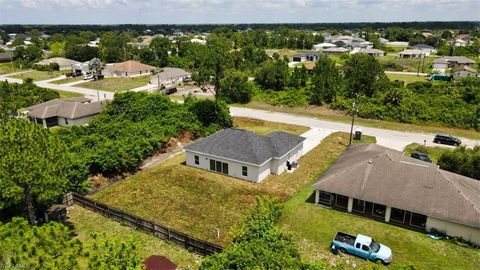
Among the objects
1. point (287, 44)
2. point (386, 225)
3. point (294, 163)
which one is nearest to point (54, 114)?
point (294, 163)

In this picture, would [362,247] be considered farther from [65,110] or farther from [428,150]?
[65,110]

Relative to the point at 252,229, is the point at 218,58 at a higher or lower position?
higher

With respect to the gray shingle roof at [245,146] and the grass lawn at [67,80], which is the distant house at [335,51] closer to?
the grass lawn at [67,80]

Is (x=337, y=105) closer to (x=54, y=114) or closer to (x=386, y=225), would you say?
(x=386, y=225)

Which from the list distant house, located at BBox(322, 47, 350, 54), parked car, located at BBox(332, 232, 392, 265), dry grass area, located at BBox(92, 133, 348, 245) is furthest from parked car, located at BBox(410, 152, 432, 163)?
distant house, located at BBox(322, 47, 350, 54)

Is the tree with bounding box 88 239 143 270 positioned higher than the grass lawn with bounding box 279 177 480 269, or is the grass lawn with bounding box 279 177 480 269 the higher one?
the tree with bounding box 88 239 143 270

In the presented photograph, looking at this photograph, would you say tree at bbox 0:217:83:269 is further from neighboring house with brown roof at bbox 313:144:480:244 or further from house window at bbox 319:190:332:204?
house window at bbox 319:190:332:204

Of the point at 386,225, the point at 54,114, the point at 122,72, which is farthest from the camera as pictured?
the point at 122,72
